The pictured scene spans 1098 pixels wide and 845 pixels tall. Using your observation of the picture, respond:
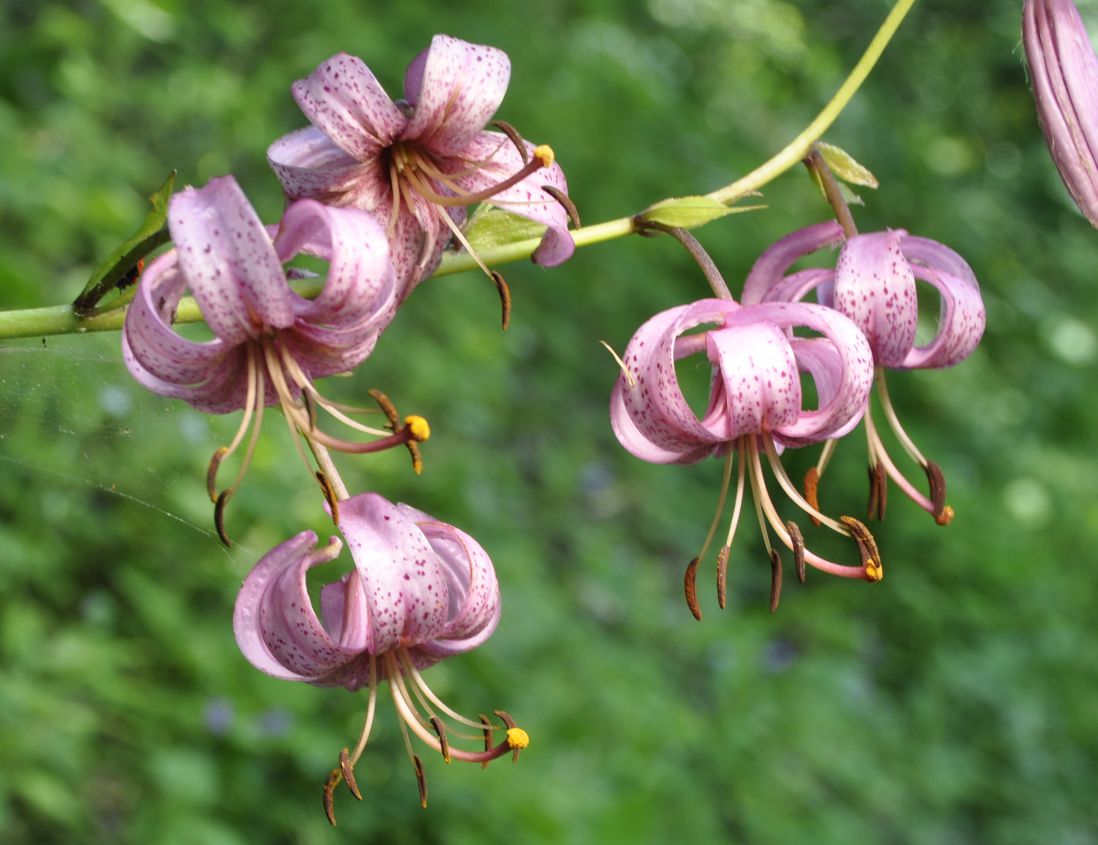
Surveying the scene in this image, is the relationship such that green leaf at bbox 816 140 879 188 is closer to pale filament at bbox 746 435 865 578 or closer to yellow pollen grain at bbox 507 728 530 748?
pale filament at bbox 746 435 865 578

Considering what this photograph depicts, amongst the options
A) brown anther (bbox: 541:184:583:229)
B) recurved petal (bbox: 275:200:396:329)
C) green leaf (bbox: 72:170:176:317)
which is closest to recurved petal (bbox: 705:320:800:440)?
brown anther (bbox: 541:184:583:229)

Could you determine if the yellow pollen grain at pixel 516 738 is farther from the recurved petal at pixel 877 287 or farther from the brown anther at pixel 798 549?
the recurved petal at pixel 877 287

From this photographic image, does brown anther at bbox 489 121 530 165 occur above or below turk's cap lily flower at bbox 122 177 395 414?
above

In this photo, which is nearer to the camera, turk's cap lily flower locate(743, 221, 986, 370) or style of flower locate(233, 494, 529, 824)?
style of flower locate(233, 494, 529, 824)

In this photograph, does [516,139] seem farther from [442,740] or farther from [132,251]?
[442,740]

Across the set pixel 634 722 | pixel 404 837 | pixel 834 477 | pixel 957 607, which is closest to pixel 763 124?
pixel 834 477
